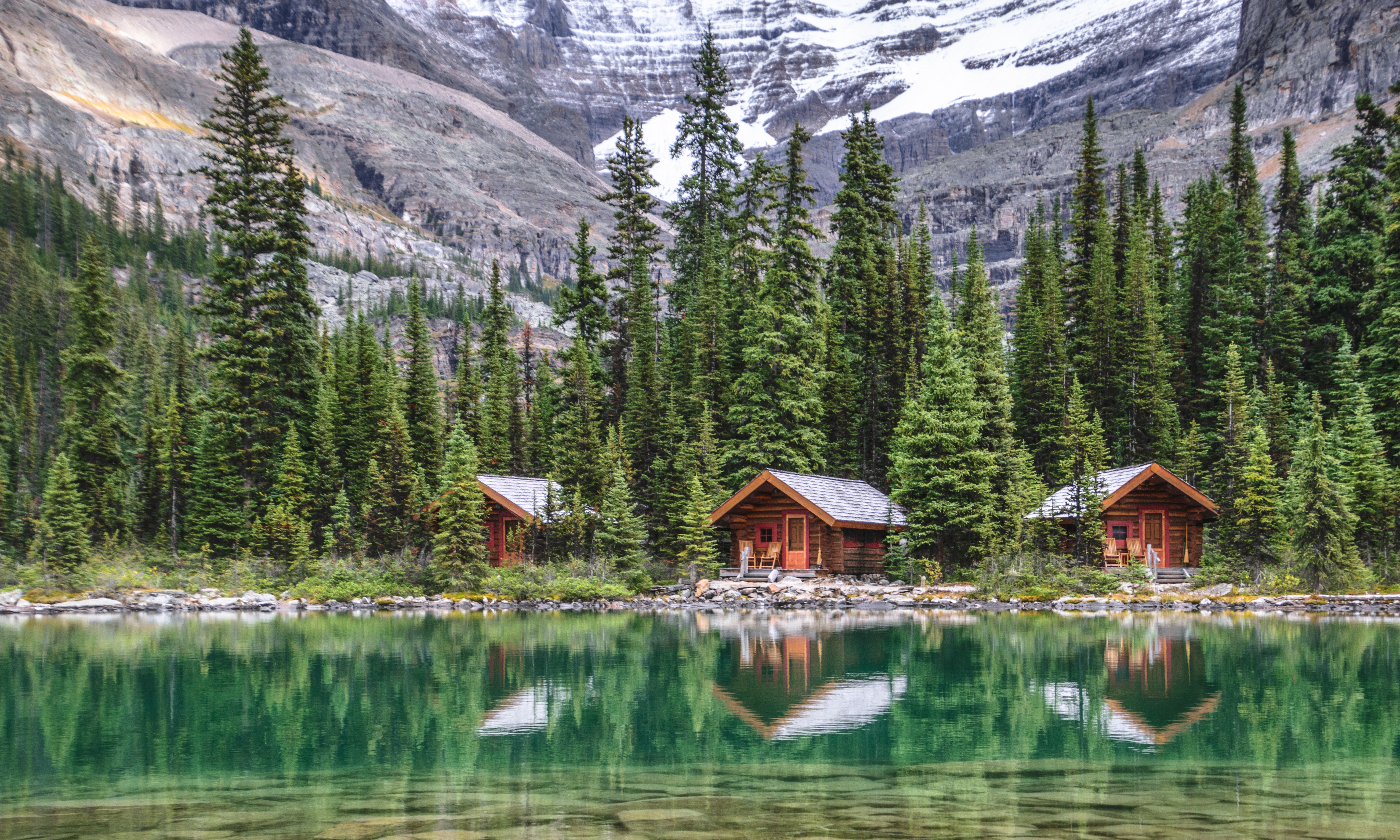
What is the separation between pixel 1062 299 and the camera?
190ft

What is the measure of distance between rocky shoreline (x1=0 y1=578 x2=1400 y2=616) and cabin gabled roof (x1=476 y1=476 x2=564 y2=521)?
20.5ft

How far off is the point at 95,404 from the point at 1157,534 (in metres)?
53.1

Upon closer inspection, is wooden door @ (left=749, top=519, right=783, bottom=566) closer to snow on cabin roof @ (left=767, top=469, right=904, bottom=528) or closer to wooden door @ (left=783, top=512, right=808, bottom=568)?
wooden door @ (left=783, top=512, right=808, bottom=568)

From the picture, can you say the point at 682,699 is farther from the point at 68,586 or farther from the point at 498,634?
the point at 68,586

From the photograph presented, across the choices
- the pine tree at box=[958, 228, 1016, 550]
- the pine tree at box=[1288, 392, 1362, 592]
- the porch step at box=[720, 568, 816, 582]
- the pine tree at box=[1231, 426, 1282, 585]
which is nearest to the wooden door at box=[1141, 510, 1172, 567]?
the pine tree at box=[1231, 426, 1282, 585]

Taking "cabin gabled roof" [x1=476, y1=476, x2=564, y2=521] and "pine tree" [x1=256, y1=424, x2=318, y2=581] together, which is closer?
"pine tree" [x1=256, y1=424, x2=318, y2=581]

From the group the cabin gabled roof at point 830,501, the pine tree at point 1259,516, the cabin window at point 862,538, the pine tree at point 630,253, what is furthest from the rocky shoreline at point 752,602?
the pine tree at point 630,253

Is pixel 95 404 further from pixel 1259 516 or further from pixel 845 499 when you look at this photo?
pixel 1259 516

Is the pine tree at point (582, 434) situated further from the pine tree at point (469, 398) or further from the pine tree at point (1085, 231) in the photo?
the pine tree at point (1085, 231)

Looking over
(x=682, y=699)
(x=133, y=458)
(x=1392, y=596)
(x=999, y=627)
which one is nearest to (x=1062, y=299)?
(x=1392, y=596)

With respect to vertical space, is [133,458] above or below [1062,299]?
below

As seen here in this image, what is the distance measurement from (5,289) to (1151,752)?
128 metres

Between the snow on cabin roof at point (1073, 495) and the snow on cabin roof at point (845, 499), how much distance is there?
6676 mm

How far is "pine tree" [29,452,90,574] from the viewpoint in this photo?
4316cm
